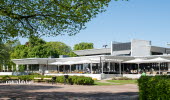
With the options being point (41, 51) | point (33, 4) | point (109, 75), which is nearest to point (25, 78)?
point (109, 75)

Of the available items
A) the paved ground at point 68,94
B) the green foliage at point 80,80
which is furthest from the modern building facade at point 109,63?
the paved ground at point 68,94

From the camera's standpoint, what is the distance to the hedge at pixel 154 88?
9422 millimetres

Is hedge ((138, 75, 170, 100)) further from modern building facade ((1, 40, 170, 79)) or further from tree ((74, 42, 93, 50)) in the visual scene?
tree ((74, 42, 93, 50))

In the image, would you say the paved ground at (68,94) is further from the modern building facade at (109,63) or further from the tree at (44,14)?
the modern building facade at (109,63)

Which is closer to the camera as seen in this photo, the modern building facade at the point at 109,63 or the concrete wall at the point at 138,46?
the modern building facade at the point at 109,63

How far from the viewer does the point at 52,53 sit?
245ft

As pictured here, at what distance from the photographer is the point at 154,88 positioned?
10.1 m

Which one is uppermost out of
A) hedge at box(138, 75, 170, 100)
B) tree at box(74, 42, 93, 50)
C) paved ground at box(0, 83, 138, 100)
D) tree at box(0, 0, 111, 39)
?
tree at box(74, 42, 93, 50)

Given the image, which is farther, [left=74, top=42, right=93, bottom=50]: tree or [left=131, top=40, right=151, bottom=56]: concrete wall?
[left=74, top=42, right=93, bottom=50]: tree

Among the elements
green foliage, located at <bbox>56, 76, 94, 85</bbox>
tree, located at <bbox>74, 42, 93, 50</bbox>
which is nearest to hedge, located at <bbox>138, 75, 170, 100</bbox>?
green foliage, located at <bbox>56, 76, 94, 85</bbox>

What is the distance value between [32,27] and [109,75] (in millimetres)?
25799

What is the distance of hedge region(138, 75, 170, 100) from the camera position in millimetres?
9422

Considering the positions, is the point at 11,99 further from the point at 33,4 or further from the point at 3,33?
the point at 33,4

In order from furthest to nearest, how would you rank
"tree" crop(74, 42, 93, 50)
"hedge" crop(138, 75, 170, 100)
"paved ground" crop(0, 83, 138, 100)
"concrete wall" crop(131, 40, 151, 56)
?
1. "tree" crop(74, 42, 93, 50)
2. "concrete wall" crop(131, 40, 151, 56)
3. "paved ground" crop(0, 83, 138, 100)
4. "hedge" crop(138, 75, 170, 100)
